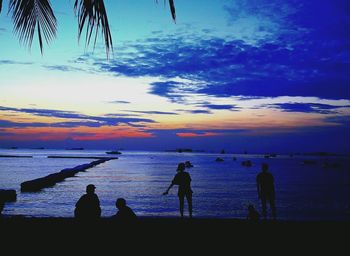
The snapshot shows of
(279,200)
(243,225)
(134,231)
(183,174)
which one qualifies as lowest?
(279,200)

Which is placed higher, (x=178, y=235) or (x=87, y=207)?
(x=87, y=207)

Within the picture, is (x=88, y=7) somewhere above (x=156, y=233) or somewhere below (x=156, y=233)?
above

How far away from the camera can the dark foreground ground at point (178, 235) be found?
22.5ft

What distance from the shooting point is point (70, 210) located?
18531 mm

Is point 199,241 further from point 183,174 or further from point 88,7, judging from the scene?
point 88,7

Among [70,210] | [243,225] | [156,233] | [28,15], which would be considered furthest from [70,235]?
[70,210]

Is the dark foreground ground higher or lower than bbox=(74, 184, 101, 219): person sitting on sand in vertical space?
lower

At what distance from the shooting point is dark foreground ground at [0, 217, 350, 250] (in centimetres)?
685

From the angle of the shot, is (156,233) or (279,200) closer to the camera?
(156,233)

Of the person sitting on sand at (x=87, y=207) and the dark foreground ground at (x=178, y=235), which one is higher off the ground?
the person sitting on sand at (x=87, y=207)

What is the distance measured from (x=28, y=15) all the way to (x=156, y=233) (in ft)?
21.2

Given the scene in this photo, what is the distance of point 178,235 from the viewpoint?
823 centimetres

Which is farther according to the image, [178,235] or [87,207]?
[178,235]

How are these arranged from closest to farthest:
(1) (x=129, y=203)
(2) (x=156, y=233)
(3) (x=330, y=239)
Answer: (3) (x=330, y=239) < (2) (x=156, y=233) < (1) (x=129, y=203)
